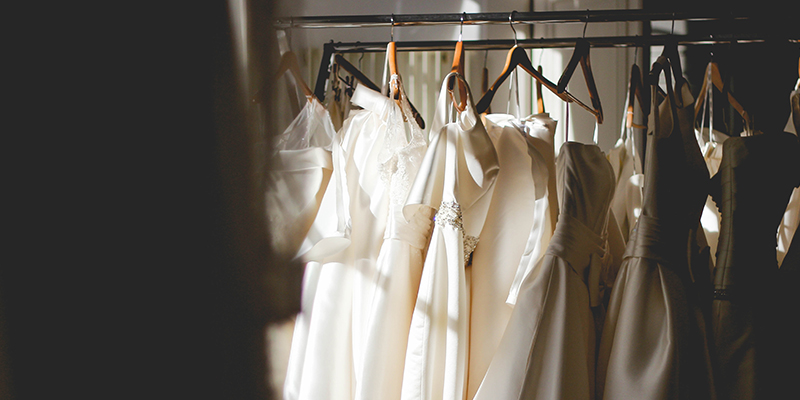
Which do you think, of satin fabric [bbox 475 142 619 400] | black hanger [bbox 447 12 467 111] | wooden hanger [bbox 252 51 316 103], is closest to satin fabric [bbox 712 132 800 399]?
satin fabric [bbox 475 142 619 400]

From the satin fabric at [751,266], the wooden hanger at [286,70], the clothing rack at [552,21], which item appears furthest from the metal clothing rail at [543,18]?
the wooden hanger at [286,70]

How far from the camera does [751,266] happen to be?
Result: 1.97 feet

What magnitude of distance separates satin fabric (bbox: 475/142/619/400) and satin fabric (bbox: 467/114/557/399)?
0.13 ft

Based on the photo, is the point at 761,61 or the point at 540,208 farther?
the point at 761,61

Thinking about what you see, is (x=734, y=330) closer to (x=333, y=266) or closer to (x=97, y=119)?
(x=333, y=266)

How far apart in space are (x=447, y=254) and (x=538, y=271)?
12 cm

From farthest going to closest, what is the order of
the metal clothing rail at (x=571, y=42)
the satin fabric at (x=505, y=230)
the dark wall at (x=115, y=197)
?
the metal clothing rail at (x=571, y=42), the satin fabric at (x=505, y=230), the dark wall at (x=115, y=197)

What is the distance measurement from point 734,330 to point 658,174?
21cm

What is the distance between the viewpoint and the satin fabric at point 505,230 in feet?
2.19

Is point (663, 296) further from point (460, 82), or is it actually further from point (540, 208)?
point (460, 82)

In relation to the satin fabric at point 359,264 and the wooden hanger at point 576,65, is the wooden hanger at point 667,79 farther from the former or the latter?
the satin fabric at point 359,264

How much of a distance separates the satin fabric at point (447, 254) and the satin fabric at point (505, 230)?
0.07ft

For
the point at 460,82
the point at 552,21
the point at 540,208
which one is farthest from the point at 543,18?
the point at 540,208

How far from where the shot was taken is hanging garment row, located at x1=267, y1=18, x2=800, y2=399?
0.58m
